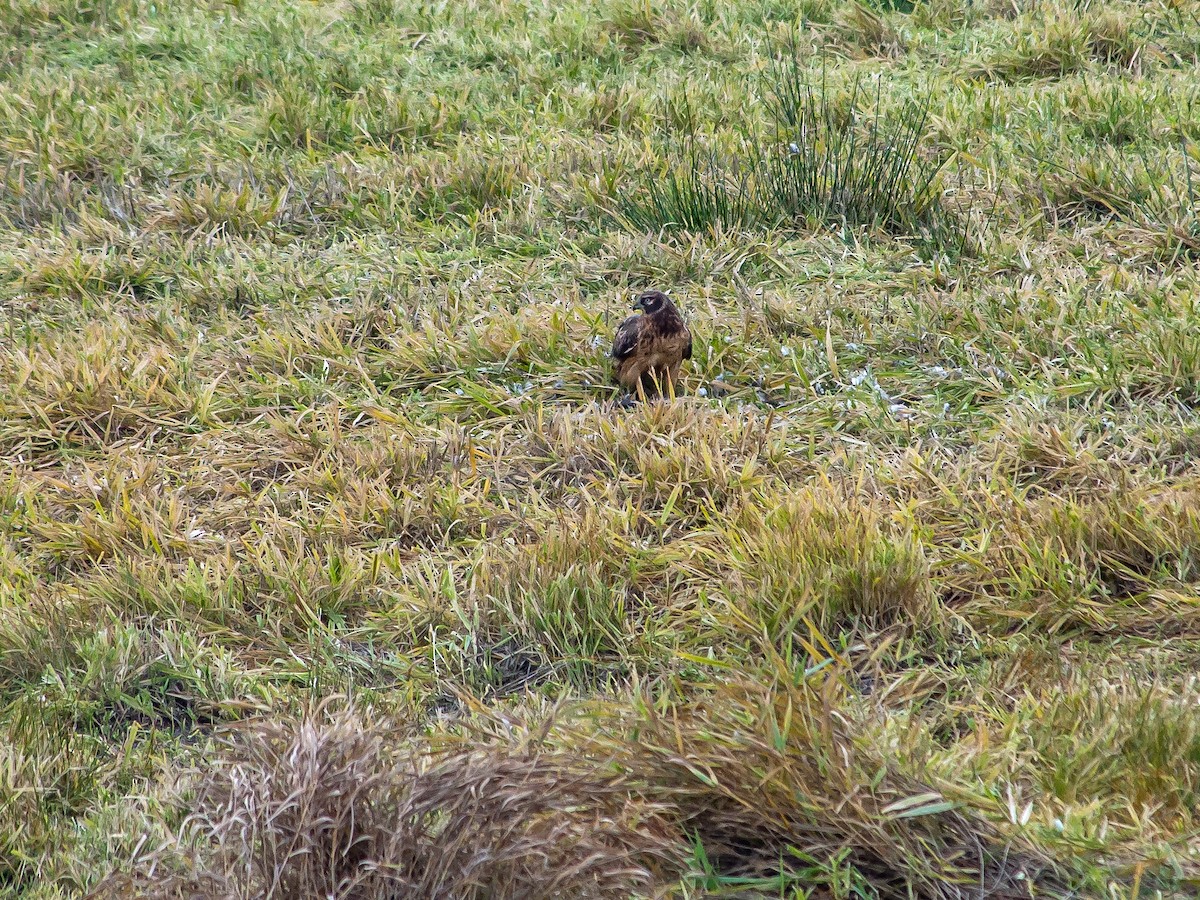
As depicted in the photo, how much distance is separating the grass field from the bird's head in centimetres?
30

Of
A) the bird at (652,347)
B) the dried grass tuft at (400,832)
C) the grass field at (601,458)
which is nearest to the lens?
the dried grass tuft at (400,832)

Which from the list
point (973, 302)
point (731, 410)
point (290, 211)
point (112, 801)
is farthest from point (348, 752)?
point (290, 211)

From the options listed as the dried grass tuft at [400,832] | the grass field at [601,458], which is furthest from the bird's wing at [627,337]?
the dried grass tuft at [400,832]

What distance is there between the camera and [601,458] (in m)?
4.17

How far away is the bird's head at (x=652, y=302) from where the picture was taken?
445 cm

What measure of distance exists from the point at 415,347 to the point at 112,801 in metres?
2.35

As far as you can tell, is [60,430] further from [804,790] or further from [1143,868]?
[1143,868]

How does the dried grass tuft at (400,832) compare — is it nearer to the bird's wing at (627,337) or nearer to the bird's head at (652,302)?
the bird's wing at (627,337)

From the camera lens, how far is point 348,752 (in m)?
2.39

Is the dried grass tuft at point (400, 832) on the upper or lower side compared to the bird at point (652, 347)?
upper

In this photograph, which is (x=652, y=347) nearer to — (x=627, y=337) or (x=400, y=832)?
(x=627, y=337)

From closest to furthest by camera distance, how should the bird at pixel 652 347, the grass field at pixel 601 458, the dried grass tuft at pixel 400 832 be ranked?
the dried grass tuft at pixel 400 832 < the grass field at pixel 601 458 < the bird at pixel 652 347

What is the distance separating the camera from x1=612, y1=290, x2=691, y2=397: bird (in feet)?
14.3

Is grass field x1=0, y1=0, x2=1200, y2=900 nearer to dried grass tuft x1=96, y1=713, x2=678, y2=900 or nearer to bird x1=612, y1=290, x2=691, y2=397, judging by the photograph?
dried grass tuft x1=96, y1=713, x2=678, y2=900
